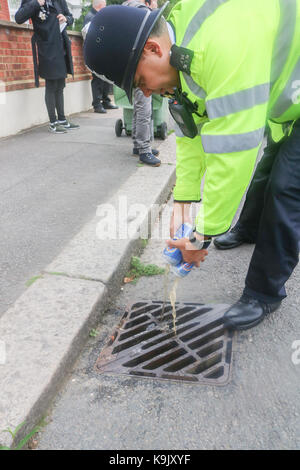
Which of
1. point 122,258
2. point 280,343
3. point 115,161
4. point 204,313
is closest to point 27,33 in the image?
point 115,161

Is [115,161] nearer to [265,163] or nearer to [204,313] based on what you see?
[265,163]

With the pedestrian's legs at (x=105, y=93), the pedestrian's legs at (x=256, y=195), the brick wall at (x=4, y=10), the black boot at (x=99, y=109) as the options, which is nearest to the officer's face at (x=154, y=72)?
the pedestrian's legs at (x=256, y=195)

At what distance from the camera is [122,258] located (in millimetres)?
2520

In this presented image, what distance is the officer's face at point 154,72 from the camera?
55.1 inches

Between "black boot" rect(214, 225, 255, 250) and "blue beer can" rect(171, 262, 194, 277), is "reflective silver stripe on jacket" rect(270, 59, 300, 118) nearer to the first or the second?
"blue beer can" rect(171, 262, 194, 277)

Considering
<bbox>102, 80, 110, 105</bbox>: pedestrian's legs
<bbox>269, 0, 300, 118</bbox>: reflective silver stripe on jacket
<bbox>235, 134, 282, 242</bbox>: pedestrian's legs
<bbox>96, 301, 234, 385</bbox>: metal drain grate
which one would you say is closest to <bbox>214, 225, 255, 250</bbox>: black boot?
<bbox>235, 134, 282, 242</bbox>: pedestrian's legs

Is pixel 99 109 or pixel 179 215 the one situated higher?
pixel 179 215

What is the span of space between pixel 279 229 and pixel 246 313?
1.51ft

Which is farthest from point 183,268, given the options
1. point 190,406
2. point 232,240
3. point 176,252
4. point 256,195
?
point 232,240

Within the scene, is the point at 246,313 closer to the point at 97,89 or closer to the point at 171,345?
the point at 171,345

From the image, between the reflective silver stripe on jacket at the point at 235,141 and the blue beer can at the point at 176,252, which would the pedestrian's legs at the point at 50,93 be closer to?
the blue beer can at the point at 176,252

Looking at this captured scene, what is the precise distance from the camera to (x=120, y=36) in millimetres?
1343

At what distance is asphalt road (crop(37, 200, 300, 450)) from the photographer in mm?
1476

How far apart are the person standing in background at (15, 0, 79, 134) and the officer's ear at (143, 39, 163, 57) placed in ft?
15.0
